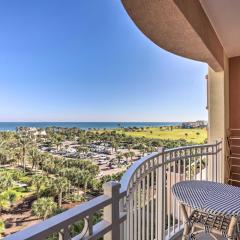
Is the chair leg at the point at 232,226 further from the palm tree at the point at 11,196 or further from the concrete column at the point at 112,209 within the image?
the palm tree at the point at 11,196

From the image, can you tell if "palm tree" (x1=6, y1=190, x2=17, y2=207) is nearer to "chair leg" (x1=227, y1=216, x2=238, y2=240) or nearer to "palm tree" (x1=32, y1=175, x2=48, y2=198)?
"palm tree" (x1=32, y1=175, x2=48, y2=198)

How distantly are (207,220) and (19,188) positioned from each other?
1847cm

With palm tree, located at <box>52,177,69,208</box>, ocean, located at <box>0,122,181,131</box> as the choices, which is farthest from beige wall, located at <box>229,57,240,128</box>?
ocean, located at <box>0,122,181,131</box>

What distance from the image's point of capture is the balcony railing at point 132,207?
778 mm

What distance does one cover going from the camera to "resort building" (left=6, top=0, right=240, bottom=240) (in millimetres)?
968

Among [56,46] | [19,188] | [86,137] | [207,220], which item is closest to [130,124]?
[86,137]

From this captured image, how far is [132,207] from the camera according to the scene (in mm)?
1572

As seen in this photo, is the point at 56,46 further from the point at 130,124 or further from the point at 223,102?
the point at 223,102

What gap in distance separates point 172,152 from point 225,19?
1.78 m

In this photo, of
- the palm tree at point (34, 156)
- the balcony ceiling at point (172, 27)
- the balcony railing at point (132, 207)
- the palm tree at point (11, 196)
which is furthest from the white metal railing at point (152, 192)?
the palm tree at point (34, 156)

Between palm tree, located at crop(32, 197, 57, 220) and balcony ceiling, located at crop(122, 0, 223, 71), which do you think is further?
palm tree, located at crop(32, 197, 57, 220)

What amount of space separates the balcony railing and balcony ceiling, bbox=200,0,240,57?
156 centimetres

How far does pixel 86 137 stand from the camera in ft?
79.0

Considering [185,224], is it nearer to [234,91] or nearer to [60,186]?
[234,91]
